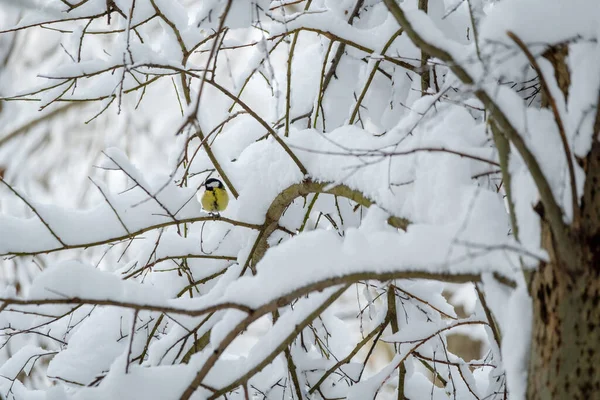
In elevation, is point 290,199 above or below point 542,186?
above

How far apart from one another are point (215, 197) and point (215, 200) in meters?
0.02

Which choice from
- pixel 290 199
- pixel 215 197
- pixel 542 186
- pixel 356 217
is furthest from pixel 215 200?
pixel 542 186

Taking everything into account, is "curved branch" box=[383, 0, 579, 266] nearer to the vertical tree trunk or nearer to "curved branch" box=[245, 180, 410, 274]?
the vertical tree trunk

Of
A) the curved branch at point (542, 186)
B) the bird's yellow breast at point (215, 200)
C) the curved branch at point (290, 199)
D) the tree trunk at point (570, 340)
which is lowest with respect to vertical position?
the tree trunk at point (570, 340)

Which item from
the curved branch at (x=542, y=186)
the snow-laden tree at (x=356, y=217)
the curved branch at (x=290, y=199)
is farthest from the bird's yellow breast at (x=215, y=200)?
the curved branch at (x=542, y=186)

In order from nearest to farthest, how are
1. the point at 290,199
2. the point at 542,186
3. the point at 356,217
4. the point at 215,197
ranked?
1. the point at 542,186
2. the point at 290,199
3. the point at 356,217
4. the point at 215,197

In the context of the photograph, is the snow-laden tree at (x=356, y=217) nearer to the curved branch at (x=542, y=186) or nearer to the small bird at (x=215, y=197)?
the curved branch at (x=542, y=186)

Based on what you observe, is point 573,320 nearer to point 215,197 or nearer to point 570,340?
point 570,340

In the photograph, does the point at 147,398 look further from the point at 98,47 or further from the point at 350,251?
the point at 98,47

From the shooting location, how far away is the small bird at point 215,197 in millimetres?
2887

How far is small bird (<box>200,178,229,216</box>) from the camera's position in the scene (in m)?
2.89

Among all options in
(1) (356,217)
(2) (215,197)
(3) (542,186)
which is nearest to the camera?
(3) (542,186)

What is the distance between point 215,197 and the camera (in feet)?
9.46

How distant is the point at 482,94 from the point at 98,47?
3831mm
